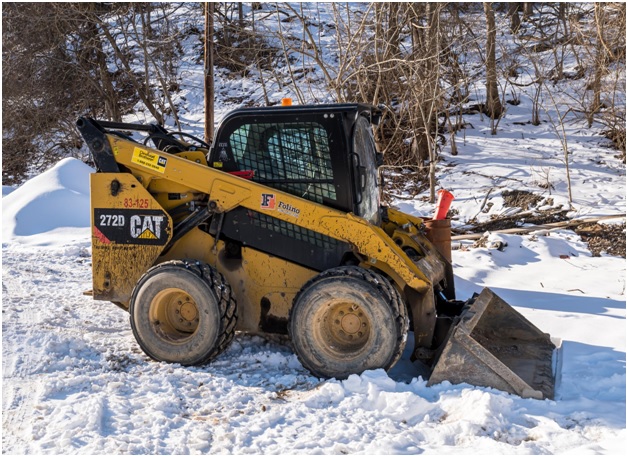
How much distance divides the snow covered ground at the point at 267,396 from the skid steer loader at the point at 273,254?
0.27m

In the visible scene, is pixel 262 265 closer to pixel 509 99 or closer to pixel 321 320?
pixel 321 320

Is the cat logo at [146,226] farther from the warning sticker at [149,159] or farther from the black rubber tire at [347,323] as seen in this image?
the black rubber tire at [347,323]

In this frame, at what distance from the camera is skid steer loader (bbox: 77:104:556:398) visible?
4.92 metres

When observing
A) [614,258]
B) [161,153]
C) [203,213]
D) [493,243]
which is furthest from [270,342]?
[614,258]

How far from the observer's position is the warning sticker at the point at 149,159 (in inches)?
211

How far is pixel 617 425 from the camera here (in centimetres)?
407

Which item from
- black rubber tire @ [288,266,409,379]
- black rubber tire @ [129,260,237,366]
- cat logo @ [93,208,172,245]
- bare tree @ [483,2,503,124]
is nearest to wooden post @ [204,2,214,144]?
cat logo @ [93,208,172,245]

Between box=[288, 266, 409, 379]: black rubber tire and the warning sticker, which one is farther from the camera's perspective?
the warning sticker

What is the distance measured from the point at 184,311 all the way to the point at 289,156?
1.48 metres

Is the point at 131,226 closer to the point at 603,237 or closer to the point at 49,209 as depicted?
the point at 49,209

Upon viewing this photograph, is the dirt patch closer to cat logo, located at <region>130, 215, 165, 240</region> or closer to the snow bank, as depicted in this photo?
cat logo, located at <region>130, 215, 165, 240</region>

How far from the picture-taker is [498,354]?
5.46 meters

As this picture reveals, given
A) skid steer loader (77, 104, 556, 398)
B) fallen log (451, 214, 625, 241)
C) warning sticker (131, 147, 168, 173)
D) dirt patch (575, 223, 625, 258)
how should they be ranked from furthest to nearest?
1. fallen log (451, 214, 625, 241)
2. dirt patch (575, 223, 625, 258)
3. warning sticker (131, 147, 168, 173)
4. skid steer loader (77, 104, 556, 398)

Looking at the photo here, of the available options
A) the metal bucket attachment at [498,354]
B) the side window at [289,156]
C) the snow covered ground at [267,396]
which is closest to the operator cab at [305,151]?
the side window at [289,156]
